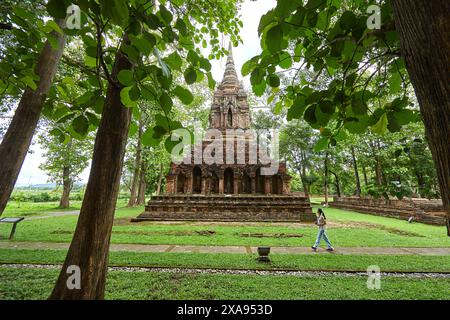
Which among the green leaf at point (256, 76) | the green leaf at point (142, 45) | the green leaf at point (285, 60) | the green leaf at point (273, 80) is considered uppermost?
the green leaf at point (285, 60)

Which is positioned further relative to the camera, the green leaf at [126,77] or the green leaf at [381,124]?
the green leaf at [381,124]

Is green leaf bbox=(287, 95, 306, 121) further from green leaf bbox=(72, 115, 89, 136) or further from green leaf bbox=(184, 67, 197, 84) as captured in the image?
green leaf bbox=(72, 115, 89, 136)

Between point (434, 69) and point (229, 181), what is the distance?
55.1 ft

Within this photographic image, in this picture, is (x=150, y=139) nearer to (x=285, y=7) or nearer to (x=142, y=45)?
(x=142, y=45)

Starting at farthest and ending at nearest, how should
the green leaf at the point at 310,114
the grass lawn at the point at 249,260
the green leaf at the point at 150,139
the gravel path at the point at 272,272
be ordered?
the grass lawn at the point at 249,260
the gravel path at the point at 272,272
the green leaf at the point at 310,114
the green leaf at the point at 150,139

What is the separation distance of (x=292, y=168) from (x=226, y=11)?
3281cm

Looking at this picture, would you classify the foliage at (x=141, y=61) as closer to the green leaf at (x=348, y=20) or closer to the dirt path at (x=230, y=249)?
the green leaf at (x=348, y=20)

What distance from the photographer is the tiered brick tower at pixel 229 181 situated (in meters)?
13.6

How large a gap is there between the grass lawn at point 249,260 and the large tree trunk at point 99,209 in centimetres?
401

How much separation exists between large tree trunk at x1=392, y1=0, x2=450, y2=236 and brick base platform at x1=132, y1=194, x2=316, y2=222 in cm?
1283

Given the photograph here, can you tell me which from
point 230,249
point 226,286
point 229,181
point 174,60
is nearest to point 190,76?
point 174,60

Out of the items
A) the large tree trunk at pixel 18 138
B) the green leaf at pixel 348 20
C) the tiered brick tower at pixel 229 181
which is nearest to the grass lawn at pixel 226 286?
the large tree trunk at pixel 18 138

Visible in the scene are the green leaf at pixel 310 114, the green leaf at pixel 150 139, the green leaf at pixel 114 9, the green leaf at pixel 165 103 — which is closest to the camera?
the green leaf at pixel 114 9

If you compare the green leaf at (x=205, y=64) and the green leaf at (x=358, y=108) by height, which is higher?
the green leaf at (x=205, y=64)
